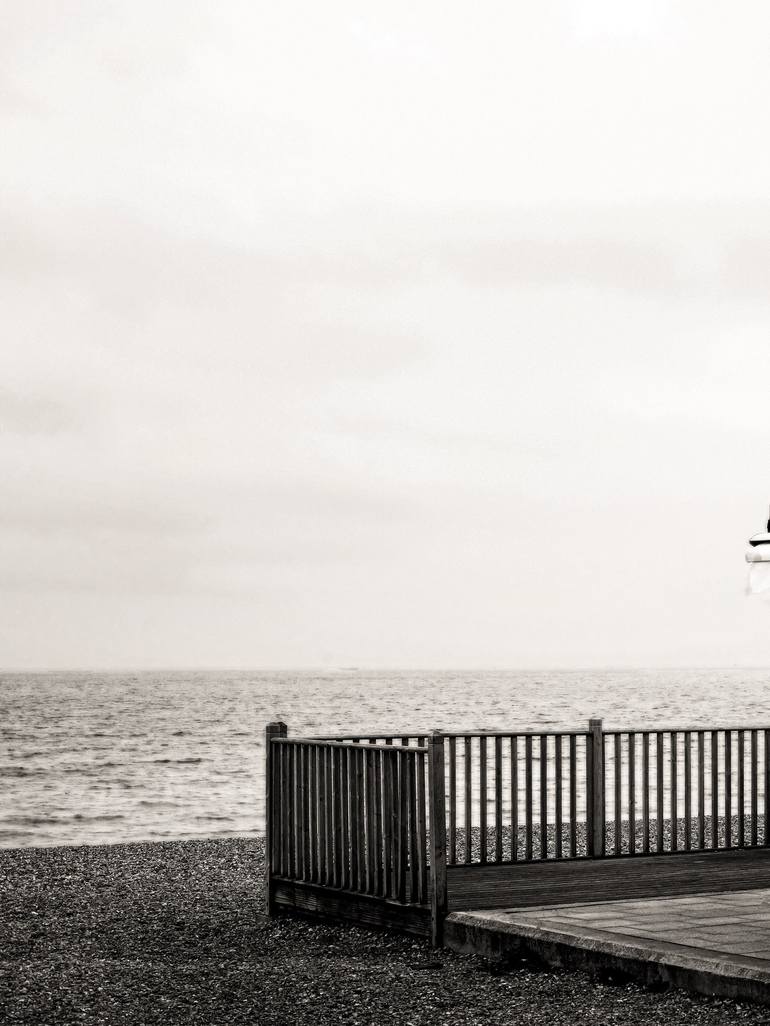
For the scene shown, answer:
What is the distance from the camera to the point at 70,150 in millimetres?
32656

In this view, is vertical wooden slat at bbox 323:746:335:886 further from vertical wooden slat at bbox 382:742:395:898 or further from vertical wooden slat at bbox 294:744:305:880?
vertical wooden slat at bbox 382:742:395:898

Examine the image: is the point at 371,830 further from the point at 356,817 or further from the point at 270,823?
the point at 270,823

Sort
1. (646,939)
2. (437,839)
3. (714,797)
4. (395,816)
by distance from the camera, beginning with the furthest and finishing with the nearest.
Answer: (714,797) → (395,816) → (437,839) → (646,939)

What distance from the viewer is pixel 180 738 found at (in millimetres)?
56906

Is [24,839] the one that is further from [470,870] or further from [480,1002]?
[480,1002]

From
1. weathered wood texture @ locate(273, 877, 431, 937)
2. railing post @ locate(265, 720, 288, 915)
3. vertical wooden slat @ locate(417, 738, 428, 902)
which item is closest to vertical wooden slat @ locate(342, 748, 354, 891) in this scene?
weathered wood texture @ locate(273, 877, 431, 937)

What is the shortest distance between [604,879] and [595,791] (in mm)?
702

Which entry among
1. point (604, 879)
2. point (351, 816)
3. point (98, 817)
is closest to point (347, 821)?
point (351, 816)

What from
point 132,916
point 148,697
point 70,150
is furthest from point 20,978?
point 148,697

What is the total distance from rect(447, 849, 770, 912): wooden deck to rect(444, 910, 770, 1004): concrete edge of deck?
1.33 feet

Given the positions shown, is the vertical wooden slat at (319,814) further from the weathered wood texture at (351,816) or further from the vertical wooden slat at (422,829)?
the vertical wooden slat at (422,829)

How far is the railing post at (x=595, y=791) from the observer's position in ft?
33.4

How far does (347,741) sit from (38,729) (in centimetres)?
5563

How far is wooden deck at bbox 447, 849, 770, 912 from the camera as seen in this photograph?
360 inches
